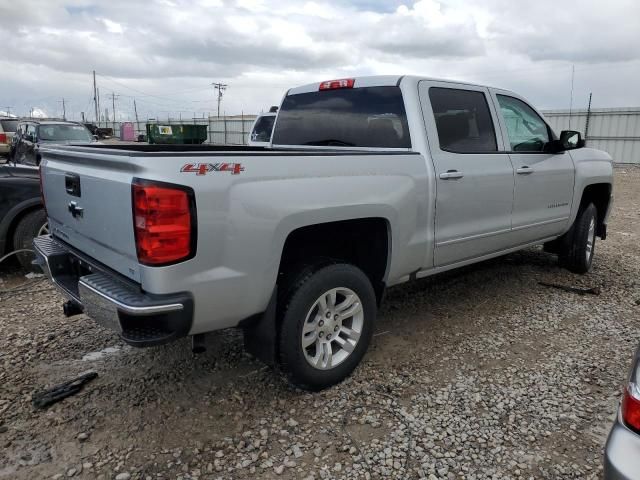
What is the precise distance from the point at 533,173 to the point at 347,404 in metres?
2.74

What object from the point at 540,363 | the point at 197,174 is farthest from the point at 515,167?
the point at 197,174

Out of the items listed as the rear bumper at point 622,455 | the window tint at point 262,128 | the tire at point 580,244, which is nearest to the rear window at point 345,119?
the rear bumper at point 622,455

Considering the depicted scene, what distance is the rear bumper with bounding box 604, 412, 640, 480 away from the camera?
1.55 m

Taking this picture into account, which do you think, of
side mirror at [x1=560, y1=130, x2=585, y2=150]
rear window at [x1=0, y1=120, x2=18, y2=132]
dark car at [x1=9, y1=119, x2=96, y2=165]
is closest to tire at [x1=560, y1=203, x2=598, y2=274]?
side mirror at [x1=560, y1=130, x2=585, y2=150]

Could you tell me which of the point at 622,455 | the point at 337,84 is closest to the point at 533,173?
the point at 337,84

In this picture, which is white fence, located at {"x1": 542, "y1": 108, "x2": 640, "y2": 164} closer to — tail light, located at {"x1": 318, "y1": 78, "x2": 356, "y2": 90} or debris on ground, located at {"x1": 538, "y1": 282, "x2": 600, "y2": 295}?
debris on ground, located at {"x1": 538, "y1": 282, "x2": 600, "y2": 295}

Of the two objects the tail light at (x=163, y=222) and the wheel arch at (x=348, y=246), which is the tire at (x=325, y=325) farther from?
the tail light at (x=163, y=222)

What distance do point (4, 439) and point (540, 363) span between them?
3341 millimetres

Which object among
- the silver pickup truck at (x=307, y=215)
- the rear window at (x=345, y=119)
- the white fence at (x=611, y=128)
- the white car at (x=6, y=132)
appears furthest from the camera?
the white fence at (x=611, y=128)

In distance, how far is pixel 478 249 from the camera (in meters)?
4.05

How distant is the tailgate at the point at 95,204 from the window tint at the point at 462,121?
7.35 ft

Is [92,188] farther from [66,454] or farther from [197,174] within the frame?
[66,454]

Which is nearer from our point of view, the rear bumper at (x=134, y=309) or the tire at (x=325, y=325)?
the rear bumper at (x=134, y=309)

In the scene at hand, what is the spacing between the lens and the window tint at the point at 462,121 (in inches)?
147
